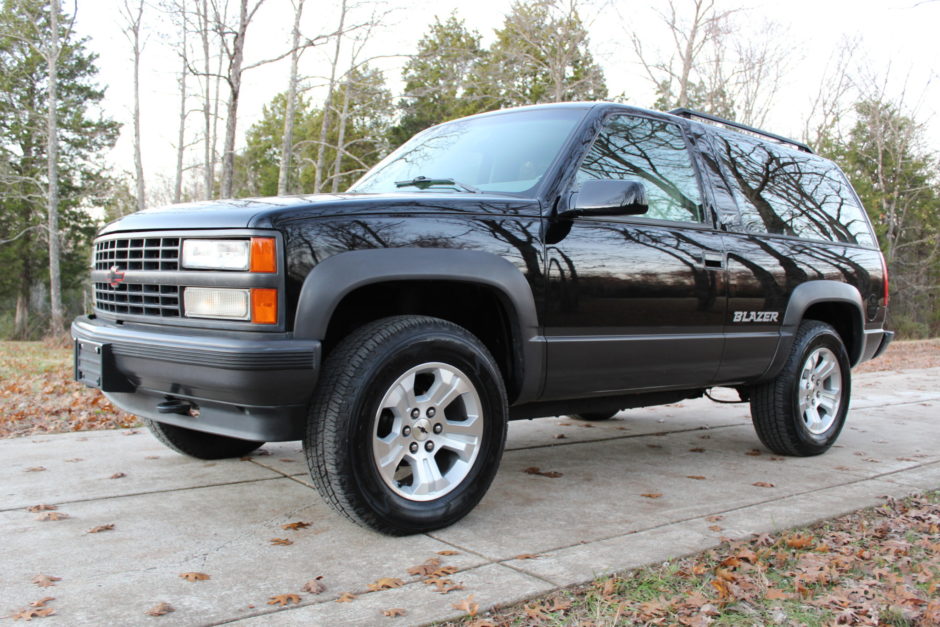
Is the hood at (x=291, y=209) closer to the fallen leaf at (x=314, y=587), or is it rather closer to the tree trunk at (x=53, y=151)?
the fallen leaf at (x=314, y=587)

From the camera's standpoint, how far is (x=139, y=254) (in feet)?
12.0

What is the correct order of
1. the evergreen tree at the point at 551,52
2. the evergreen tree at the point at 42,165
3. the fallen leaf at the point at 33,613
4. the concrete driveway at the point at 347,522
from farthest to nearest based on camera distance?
1. the evergreen tree at the point at 42,165
2. the evergreen tree at the point at 551,52
3. the concrete driveway at the point at 347,522
4. the fallen leaf at the point at 33,613

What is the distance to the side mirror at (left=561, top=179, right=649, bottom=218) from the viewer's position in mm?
3783

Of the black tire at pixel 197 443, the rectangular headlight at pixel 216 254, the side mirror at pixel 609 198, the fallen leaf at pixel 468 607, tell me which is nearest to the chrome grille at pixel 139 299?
the rectangular headlight at pixel 216 254

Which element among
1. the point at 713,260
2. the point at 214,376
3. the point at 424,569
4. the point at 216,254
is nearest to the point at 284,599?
the point at 424,569

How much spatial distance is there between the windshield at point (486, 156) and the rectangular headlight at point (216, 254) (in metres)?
1.21

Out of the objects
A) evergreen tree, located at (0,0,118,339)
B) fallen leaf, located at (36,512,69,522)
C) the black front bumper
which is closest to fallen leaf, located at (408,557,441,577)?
the black front bumper

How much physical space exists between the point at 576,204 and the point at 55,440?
376 cm

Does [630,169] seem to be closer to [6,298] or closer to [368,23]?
[368,23]

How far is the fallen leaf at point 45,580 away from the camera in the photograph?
2.81m

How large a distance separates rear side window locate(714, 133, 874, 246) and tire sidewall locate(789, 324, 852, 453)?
0.67 m

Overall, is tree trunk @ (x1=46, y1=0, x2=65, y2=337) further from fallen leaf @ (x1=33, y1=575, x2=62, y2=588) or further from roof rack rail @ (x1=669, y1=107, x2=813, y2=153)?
fallen leaf @ (x1=33, y1=575, x2=62, y2=588)

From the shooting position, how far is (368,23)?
15094 mm

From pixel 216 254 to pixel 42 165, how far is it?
3492 cm
